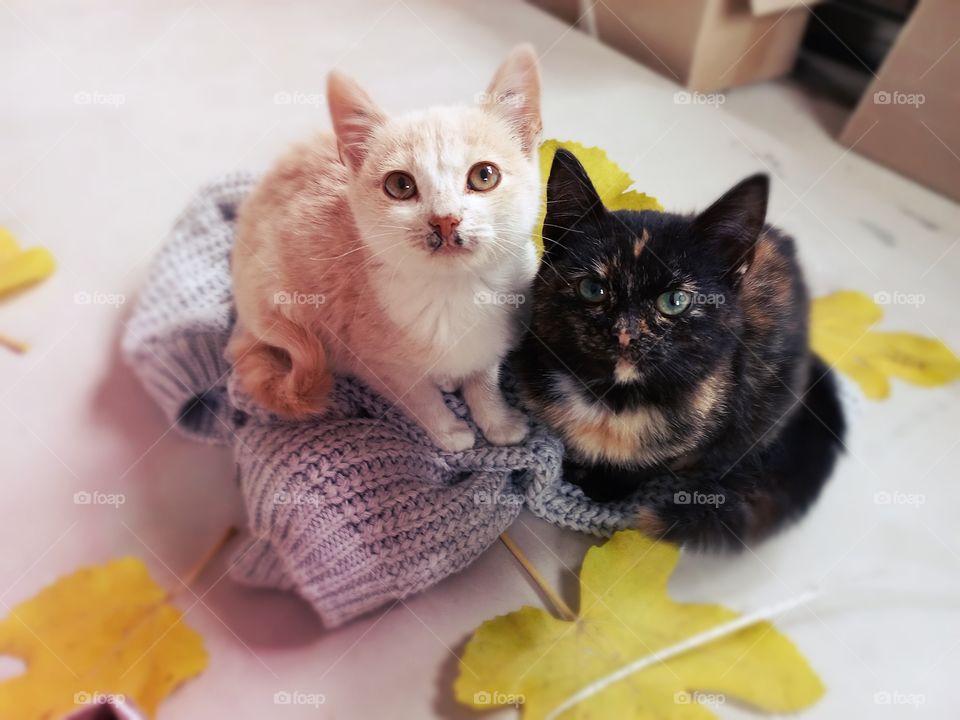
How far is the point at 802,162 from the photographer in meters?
1.21

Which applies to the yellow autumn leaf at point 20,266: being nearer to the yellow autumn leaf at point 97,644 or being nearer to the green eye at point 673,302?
the yellow autumn leaf at point 97,644

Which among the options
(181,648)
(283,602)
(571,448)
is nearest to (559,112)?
(571,448)

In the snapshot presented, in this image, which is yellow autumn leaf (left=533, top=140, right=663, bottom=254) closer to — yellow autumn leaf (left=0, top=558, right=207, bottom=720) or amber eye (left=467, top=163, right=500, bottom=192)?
amber eye (left=467, top=163, right=500, bottom=192)

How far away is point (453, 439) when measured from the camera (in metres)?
0.82

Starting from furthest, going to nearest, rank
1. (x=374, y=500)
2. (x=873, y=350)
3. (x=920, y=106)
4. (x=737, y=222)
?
1. (x=920, y=106)
2. (x=873, y=350)
3. (x=374, y=500)
4. (x=737, y=222)

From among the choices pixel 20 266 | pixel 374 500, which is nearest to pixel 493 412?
pixel 374 500

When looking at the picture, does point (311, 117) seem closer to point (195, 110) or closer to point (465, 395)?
point (195, 110)

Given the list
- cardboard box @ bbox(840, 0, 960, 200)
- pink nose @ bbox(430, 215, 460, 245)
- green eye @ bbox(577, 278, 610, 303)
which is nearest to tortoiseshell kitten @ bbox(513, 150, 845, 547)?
green eye @ bbox(577, 278, 610, 303)

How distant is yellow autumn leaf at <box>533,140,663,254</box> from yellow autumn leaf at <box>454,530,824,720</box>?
0.39 meters

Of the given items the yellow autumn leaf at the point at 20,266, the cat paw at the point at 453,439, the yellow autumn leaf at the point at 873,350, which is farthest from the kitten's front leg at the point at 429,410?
the yellow autumn leaf at the point at 20,266

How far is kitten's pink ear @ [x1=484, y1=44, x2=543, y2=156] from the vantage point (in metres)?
0.75

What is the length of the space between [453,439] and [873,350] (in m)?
0.66

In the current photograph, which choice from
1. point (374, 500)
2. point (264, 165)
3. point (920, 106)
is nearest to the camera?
point (374, 500)

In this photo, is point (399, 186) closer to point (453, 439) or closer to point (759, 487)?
point (453, 439)
